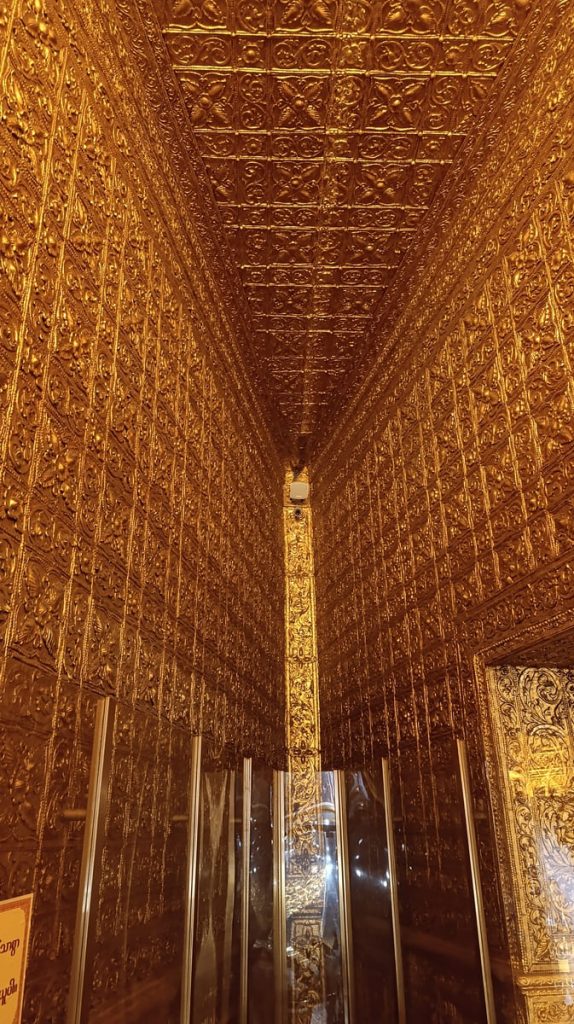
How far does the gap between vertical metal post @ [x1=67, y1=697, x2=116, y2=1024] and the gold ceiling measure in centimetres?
351

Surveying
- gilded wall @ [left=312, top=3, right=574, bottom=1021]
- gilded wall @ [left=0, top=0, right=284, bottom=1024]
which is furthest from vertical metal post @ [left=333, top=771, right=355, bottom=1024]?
gilded wall @ [left=0, top=0, right=284, bottom=1024]

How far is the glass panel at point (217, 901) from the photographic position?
3865 mm

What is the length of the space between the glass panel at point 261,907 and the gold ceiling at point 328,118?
4.03m

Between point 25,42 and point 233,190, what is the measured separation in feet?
7.63

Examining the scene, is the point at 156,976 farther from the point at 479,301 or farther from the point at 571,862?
the point at 479,301

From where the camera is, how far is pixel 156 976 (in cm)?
325

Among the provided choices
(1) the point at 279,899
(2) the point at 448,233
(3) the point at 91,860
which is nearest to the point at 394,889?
(1) the point at 279,899

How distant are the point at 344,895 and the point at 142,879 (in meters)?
3.22

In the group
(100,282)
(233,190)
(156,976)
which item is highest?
(233,190)

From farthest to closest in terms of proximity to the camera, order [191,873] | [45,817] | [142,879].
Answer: [191,873], [142,879], [45,817]

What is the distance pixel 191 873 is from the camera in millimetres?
3801

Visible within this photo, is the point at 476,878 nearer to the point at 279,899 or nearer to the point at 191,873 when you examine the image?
the point at 191,873

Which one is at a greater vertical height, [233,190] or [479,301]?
[233,190]

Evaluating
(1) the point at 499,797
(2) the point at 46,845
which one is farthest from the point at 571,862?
(2) the point at 46,845
